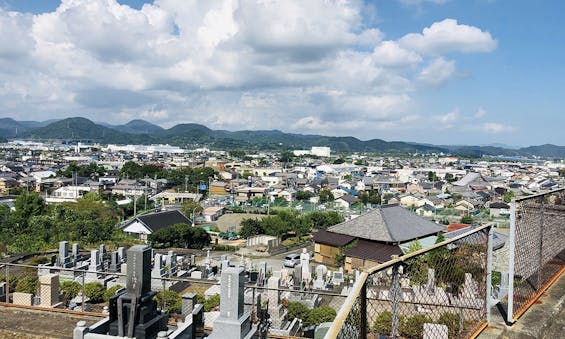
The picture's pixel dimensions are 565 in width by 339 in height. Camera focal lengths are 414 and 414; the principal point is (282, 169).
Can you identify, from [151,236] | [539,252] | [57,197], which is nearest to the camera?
[539,252]

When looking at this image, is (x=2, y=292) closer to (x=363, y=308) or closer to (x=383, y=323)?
(x=383, y=323)

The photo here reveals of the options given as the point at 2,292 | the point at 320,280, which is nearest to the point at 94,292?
the point at 2,292

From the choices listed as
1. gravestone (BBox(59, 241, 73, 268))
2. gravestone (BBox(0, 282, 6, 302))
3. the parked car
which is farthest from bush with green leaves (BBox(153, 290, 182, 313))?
the parked car

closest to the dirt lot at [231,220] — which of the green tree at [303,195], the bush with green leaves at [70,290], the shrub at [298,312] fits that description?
the green tree at [303,195]

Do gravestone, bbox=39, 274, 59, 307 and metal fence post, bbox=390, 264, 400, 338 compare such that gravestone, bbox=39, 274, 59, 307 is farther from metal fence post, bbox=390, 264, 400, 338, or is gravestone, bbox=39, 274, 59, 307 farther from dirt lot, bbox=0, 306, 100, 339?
metal fence post, bbox=390, 264, 400, 338

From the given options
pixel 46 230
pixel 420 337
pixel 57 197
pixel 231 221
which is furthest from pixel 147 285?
pixel 57 197

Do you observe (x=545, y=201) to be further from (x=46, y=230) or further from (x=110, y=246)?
(x=46, y=230)

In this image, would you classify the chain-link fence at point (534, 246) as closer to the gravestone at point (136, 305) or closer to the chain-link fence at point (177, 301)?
the gravestone at point (136, 305)
